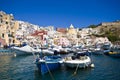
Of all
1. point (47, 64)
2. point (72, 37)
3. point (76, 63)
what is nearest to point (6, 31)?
point (72, 37)

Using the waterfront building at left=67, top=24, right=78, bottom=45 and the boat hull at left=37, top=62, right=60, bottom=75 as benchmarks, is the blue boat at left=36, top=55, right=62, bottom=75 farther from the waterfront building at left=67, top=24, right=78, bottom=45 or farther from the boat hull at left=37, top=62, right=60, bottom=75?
the waterfront building at left=67, top=24, right=78, bottom=45

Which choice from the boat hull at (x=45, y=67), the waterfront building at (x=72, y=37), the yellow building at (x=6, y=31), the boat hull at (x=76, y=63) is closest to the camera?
the boat hull at (x=45, y=67)

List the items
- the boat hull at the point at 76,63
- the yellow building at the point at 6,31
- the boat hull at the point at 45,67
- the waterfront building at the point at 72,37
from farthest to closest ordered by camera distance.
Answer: the waterfront building at the point at 72,37
the yellow building at the point at 6,31
the boat hull at the point at 76,63
the boat hull at the point at 45,67

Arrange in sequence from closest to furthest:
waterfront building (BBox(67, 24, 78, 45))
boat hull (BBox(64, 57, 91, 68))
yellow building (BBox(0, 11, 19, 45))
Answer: boat hull (BBox(64, 57, 91, 68)), yellow building (BBox(0, 11, 19, 45)), waterfront building (BBox(67, 24, 78, 45))

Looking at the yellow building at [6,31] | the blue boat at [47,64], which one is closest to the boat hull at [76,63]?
the blue boat at [47,64]

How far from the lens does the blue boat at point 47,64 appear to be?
104ft

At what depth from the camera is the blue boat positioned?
104 feet

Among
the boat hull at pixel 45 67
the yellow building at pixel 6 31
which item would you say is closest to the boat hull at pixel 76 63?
the boat hull at pixel 45 67

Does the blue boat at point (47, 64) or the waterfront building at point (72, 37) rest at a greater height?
the waterfront building at point (72, 37)

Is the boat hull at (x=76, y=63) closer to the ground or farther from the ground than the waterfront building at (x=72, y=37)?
closer to the ground

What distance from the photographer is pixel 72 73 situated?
3300 centimetres

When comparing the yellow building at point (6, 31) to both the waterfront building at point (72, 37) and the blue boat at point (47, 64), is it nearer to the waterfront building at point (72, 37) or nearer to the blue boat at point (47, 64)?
the waterfront building at point (72, 37)

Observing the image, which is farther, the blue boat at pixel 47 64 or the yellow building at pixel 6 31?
the yellow building at pixel 6 31

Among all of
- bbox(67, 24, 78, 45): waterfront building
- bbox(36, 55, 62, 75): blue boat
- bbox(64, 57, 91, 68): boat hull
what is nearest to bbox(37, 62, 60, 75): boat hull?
bbox(36, 55, 62, 75): blue boat
